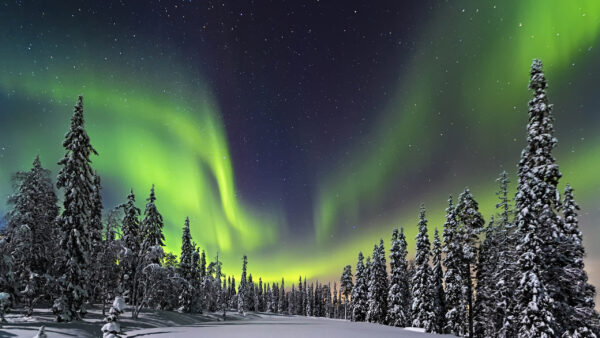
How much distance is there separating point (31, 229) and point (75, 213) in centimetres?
967

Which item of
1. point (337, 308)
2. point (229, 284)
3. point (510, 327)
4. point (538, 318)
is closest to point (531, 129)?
point (538, 318)

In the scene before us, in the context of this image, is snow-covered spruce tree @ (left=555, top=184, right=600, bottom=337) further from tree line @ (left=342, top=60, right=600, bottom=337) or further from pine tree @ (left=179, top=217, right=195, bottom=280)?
pine tree @ (left=179, top=217, right=195, bottom=280)

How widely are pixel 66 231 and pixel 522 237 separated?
34.6 metres

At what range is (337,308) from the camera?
139 meters

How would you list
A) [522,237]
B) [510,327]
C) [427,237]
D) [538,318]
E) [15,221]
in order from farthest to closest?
1. [427,237]
2. [15,221]
3. [510,327]
4. [522,237]
5. [538,318]

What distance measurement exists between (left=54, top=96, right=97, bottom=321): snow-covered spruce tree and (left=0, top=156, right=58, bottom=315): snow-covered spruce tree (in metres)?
5.72

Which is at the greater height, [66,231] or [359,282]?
[66,231]

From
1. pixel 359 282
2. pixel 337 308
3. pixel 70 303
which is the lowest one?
pixel 337 308

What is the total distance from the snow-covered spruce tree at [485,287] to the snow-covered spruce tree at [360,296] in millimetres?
28362

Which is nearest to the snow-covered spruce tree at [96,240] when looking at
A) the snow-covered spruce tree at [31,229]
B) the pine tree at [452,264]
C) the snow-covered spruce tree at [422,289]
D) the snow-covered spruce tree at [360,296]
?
the snow-covered spruce tree at [31,229]

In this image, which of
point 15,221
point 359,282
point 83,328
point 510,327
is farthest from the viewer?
point 359,282

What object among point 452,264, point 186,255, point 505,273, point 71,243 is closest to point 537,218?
point 505,273

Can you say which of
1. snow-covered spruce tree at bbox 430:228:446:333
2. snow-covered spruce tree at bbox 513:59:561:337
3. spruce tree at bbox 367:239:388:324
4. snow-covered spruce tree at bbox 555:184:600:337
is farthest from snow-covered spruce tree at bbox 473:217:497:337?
spruce tree at bbox 367:239:388:324

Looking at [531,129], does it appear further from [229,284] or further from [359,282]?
[229,284]
